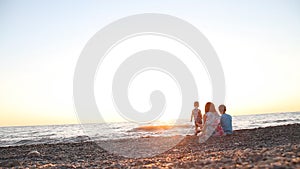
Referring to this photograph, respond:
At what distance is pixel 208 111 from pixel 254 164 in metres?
10.3

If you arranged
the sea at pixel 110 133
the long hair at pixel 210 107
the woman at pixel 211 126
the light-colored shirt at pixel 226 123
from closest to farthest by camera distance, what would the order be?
1. the woman at pixel 211 126
2. the light-colored shirt at pixel 226 123
3. the long hair at pixel 210 107
4. the sea at pixel 110 133

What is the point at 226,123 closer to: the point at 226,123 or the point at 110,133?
the point at 226,123

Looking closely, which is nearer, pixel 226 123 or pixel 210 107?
pixel 226 123

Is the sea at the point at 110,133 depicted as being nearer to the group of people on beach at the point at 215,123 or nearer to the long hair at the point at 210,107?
the long hair at the point at 210,107

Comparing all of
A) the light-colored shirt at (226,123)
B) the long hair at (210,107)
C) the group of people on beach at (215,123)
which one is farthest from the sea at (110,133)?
the light-colored shirt at (226,123)

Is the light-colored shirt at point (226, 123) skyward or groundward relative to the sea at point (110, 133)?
skyward

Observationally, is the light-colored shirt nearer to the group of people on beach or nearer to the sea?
the group of people on beach

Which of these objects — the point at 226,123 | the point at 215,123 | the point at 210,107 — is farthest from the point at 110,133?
the point at 215,123

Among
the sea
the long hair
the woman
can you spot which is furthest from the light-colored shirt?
the sea

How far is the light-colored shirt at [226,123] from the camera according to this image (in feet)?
50.1

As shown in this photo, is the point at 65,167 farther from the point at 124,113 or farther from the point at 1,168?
the point at 124,113

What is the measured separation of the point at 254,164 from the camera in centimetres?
582

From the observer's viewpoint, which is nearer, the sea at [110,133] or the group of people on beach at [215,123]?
the group of people on beach at [215,123]

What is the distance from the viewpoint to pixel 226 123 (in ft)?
50.4
